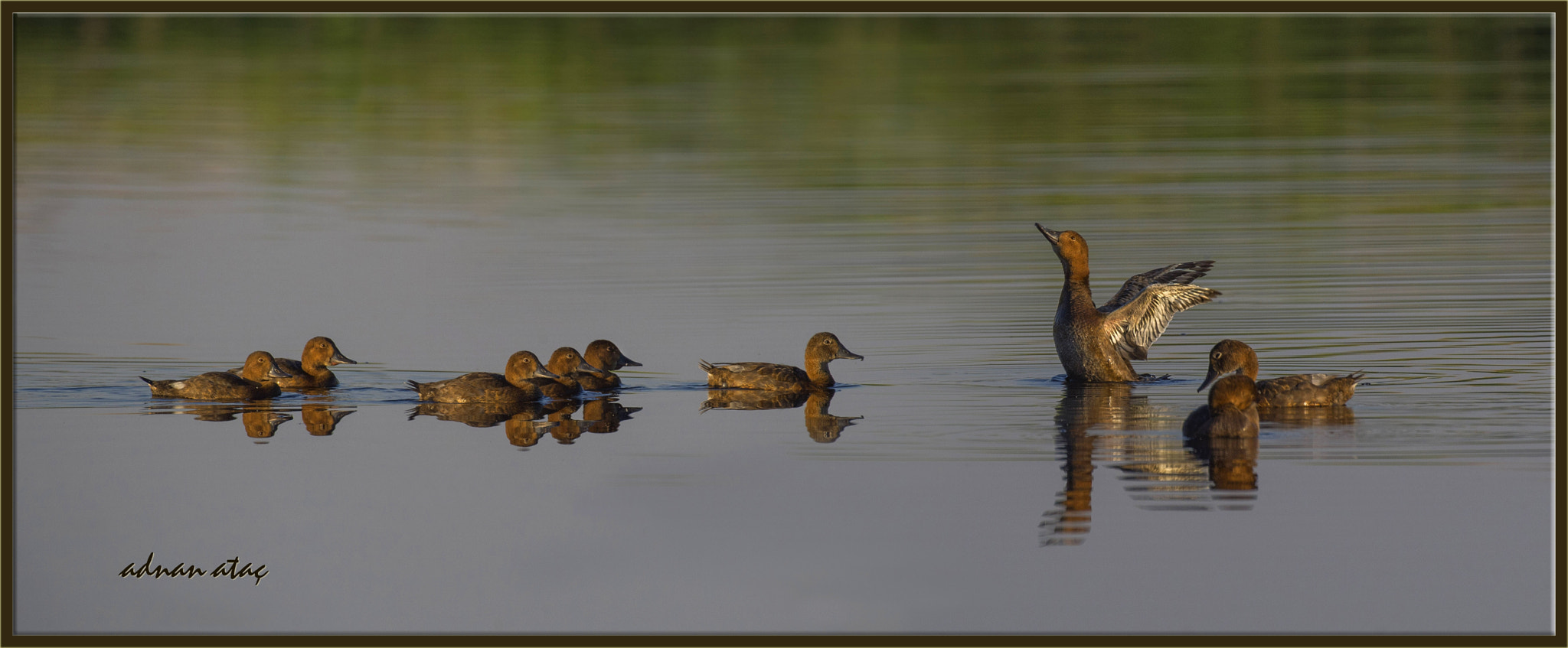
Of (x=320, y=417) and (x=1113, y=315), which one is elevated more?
(x=1113, y=315)

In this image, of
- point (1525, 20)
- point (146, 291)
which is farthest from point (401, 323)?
point (1525, 20)

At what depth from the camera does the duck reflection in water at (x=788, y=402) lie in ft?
36.9

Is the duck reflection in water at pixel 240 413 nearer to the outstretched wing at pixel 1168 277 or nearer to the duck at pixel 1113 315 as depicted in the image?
the duck at pixel 1113 315

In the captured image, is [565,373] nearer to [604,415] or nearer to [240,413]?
[604,415]

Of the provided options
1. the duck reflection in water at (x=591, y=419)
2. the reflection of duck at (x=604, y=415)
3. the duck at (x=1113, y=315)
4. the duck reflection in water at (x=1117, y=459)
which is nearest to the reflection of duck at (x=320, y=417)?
the duck reflection in water at (x=591, y=419)

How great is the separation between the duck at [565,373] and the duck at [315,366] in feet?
4.30

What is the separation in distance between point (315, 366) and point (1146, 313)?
5549 millimetres

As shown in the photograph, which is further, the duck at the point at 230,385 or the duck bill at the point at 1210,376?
the duck at the point at 230,385

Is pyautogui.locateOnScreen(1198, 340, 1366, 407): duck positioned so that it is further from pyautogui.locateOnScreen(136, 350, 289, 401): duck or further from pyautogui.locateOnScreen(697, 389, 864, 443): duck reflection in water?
pyautogui.locateOnScreen(136, 350, 289, 401): duck

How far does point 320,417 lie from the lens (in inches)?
468

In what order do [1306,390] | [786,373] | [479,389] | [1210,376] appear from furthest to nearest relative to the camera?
1. [786,373]
2. [479,389]
3. [1210,376]
4. [1306,390]

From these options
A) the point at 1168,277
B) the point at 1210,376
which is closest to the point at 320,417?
the point at 1210,376

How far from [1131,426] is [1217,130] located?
19.7m

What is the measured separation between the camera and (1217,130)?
29719 millimetres
